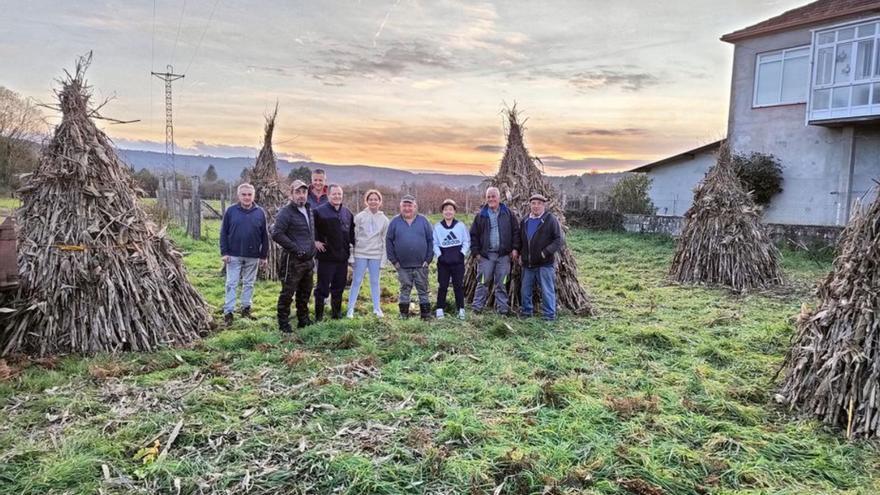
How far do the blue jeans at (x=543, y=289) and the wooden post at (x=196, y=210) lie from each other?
36.5ft

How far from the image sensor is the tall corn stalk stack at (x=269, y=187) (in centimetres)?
1016

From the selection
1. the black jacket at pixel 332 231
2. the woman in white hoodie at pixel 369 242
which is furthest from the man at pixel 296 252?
the woman in white hoodie at pixel 369 242

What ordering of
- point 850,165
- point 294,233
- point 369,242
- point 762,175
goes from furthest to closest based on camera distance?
point 762,175 → point 850,165 → point 369,242 → point 294,233

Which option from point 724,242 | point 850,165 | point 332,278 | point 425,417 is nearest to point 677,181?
point 850,165

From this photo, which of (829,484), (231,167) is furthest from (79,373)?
(231,167)

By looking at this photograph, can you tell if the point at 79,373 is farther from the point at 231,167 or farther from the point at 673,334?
the point at 231,167

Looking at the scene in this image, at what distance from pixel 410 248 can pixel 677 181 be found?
712 inches

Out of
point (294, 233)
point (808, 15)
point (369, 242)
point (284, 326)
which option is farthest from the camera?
point (808, 15)

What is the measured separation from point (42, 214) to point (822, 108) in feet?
63.1

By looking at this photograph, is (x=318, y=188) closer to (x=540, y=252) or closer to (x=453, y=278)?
(x=453, y=278)

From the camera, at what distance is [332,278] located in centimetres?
697

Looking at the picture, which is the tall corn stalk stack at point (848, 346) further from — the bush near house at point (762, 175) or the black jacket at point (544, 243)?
the bush near house at point (762, 175)

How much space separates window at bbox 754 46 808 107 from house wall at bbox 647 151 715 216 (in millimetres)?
2947

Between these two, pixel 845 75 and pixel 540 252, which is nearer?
pixel 540 252
